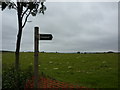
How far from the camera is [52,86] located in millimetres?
12898

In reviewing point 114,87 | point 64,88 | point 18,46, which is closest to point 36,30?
point 64,88

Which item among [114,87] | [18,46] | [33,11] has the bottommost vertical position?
[114,87]

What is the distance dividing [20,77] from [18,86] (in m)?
0.91

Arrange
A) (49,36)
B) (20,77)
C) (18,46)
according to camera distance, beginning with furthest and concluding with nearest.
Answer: (18,46), (20,77), (49,36)

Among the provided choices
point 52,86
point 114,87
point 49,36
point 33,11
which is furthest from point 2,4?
point 49,36

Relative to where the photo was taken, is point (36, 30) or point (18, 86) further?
point (18, 86)

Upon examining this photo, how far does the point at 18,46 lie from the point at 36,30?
13298mm

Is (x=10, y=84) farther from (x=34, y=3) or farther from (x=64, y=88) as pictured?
(x=34, y=3)

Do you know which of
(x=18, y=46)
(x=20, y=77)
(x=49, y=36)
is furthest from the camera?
(x=18, y=46)

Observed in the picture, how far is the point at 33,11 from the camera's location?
21.6m

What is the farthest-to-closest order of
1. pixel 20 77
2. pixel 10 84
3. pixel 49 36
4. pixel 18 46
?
pixel 18 46, pixel 20 77, pixel 10 84, pixel 49 36

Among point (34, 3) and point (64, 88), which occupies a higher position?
point (34, 3)

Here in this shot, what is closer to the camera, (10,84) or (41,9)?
(10,84)

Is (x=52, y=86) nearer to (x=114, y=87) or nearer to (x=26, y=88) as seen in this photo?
(x=26, y=88)
